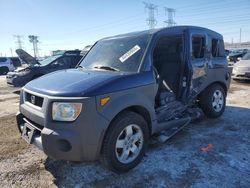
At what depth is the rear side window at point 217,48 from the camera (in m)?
4.96

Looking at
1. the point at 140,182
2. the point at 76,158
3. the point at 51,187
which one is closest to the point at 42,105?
the point at 76,158

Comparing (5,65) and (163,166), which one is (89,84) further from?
(5,65)

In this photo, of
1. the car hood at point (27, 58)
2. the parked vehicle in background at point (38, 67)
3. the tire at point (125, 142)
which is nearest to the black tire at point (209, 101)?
the tire at point (125, 142)

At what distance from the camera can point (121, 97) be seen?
2805 millimetres

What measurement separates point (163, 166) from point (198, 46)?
8.56 feet

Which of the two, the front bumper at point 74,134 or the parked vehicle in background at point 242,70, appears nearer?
the front bumper at point 74,134

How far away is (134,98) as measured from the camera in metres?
2.96

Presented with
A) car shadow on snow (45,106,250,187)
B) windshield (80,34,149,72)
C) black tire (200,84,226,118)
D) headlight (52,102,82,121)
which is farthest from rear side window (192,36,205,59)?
headlight (52,102,82,121)

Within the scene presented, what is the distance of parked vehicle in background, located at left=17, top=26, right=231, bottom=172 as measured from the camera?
2.53m

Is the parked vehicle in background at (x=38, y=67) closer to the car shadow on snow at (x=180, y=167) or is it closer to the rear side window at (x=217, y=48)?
the rear side window at (x=217, y=48)

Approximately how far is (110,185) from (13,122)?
11.6 ft

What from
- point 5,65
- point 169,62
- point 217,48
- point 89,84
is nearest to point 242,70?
point 217,48

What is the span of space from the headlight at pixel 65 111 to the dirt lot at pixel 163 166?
91 cm

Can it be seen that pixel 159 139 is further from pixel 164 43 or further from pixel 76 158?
pixel 164 43
